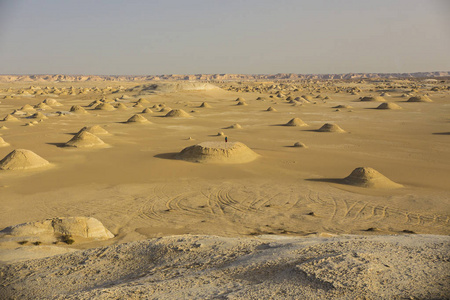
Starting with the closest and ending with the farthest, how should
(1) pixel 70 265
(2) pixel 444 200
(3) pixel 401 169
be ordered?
(1) pixel 70 265
(2) pixel 444 200
(3) pixel 401 169

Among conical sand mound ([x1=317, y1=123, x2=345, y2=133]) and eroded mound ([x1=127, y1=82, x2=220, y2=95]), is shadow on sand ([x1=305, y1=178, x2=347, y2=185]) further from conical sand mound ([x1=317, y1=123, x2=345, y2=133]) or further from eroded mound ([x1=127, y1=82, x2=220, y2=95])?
eroded mound ([x1=127, y1=82, x2=220, y2=95])

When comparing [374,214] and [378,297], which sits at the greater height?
[378,297]

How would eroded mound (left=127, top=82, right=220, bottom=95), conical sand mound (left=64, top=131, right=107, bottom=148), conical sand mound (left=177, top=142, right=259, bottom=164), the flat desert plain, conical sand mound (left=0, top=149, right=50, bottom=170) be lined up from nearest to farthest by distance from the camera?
the flat desert plain → conical sand mound (left=0, top=149, right=50, bottom=170) → conical sand mound (left=177, top=142, right=259, bottom=164) → conical sand mound (left=64, top=131, right=107, bottom=148) → eroded mound (left=127, top=82, right=220, bottom=95)

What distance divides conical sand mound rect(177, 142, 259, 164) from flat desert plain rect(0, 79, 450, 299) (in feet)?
0.17

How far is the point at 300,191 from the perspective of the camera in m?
12.1

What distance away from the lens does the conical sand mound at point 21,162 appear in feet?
48.5

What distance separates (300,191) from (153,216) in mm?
4660

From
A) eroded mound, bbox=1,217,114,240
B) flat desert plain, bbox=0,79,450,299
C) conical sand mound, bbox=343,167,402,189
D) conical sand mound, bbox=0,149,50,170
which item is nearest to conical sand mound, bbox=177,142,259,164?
flat desert plain, bbox=0,79,450,299

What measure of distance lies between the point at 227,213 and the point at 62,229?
3881 millimetres

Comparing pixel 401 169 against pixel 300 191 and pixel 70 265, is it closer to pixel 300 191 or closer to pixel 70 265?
pixel 300 191

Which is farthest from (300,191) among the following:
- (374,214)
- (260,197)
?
(374,214)

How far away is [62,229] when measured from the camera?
26.5ft

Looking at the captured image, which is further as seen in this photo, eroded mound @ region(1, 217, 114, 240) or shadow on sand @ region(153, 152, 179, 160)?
shadow on sand @ region(153, 152, 179, 160)

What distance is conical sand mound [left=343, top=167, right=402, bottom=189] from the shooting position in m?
12.3
